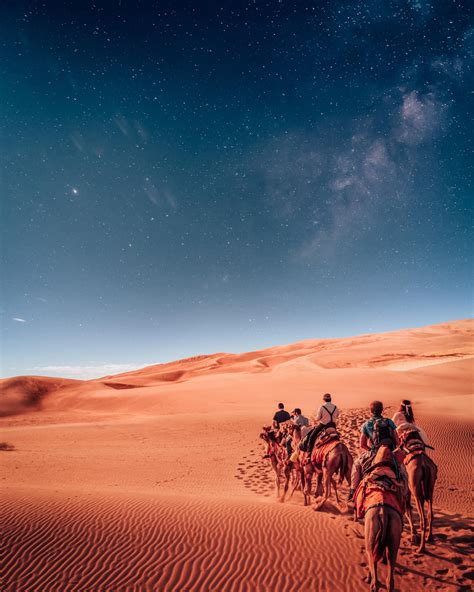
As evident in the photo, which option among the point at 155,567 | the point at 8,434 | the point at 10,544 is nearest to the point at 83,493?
the point at 10,544

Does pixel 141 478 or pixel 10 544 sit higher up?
pixel 10 544

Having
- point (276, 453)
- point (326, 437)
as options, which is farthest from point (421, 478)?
point (276, 453)

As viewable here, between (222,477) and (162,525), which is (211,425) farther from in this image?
(162,525)

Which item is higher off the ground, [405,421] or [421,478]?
[405,421]

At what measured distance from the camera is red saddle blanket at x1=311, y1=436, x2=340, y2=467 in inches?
327

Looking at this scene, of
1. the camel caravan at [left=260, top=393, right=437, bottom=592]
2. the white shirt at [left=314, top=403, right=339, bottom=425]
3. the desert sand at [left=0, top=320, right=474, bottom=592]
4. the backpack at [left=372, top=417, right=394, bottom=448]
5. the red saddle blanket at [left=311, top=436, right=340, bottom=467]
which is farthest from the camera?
the white shirt at [left=314, top=403, right=339, bottom=425]

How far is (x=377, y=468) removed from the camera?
480 cm

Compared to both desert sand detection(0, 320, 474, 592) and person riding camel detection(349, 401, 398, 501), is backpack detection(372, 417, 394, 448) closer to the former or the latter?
person riding camel detection(349, 401, 398, 501)

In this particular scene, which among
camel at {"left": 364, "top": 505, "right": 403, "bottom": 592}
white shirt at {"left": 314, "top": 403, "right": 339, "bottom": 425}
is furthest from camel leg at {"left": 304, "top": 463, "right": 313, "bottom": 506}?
camel at {"left": 364, "top": 505, "right": 403, "bottom": 592}

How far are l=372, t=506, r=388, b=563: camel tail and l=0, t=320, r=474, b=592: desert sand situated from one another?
1.77m

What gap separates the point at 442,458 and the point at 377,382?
1650 cm

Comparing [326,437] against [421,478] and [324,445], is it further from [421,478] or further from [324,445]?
[421,478]

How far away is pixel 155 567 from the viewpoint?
5.34 m

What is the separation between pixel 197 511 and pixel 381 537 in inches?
194
